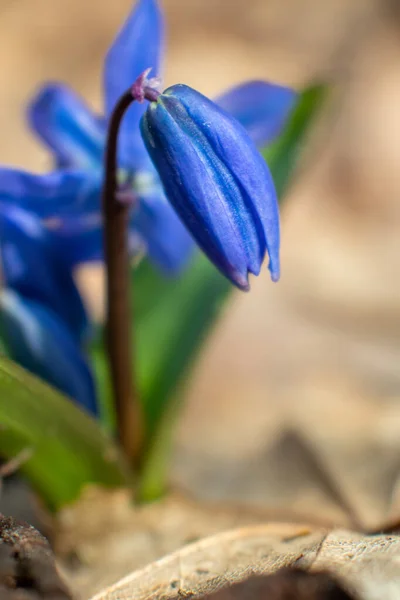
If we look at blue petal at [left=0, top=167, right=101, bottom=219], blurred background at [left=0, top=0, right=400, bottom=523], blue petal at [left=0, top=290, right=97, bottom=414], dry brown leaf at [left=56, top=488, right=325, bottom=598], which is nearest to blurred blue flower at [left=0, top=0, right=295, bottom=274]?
blue petal at [left=0, top=167, right=101, bottom=219]

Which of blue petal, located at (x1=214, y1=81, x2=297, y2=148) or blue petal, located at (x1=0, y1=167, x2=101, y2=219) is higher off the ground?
blue petal, located at (x1=0, y1=167, x2=101, y2=219)

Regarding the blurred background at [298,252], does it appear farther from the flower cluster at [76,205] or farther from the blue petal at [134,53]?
the blue petal at [134,53]

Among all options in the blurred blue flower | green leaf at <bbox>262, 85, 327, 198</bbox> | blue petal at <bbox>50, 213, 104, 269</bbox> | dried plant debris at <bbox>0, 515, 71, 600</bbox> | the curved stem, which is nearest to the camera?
dried plant debris at <bbox>0, 515, 71, 600</bbox>

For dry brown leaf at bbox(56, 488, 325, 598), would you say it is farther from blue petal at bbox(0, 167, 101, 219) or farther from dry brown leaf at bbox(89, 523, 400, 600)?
blue petal at bbox(0, 167, 101, 219)

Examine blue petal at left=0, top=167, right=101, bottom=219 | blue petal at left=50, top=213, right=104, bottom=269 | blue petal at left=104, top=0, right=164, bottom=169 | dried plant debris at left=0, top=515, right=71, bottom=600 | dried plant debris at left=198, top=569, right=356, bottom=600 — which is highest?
blue petal at left=104, top=0, right=164, bottom=169

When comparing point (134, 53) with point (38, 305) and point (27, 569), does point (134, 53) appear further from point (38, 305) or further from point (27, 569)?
point (27, 569)

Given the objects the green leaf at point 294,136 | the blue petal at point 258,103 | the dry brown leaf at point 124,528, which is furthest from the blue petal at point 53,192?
the dry brown leaf at point 124,528
